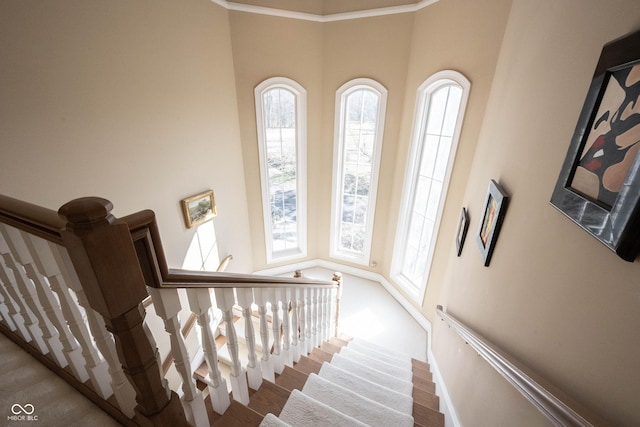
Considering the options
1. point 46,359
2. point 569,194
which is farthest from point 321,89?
point 46,359

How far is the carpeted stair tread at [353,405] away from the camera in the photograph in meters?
1.49

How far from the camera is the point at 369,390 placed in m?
1.83

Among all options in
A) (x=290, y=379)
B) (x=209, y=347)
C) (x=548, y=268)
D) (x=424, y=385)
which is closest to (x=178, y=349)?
(x=209, y=347)

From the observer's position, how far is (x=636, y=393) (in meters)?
0.59

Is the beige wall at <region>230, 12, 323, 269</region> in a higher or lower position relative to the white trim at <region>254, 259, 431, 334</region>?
higher

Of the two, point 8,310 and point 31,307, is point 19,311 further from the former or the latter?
point 31,307

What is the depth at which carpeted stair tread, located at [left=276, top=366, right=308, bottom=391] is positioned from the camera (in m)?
1.54

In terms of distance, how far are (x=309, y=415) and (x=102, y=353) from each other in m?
0.91

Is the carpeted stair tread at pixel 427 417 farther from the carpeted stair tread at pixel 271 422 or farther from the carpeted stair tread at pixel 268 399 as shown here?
the carpeted stair tread at pixel 271 422

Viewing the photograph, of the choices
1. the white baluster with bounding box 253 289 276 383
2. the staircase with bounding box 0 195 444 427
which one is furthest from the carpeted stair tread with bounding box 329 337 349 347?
the white baluster with bounding box 253 289 276 383

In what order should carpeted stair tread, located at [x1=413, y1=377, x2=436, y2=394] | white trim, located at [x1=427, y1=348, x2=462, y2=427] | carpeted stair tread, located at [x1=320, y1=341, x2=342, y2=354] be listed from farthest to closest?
carpeted stair tread, located at [x1=320, y1=341, x2=342, y2=354] → carpeted stair tread, located at [x1=413, y1=377, x2=436, y2=394] → white trim, located at [x1=427, y1=348, x2=462, y2=427]

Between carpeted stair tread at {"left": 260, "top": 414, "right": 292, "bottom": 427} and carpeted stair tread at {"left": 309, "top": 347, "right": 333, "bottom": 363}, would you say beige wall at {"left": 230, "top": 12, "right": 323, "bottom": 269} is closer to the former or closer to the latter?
carpeted stair tread at {"left": 309, "top": 347, "right": 333, "bottom": 363}

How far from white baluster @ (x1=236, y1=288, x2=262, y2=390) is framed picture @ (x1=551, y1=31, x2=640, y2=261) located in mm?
1149

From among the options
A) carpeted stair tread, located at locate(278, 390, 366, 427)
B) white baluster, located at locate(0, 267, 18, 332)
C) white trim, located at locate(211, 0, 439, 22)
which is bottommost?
carpeted stair tread, located at locate(278, 390, 366, 427)
